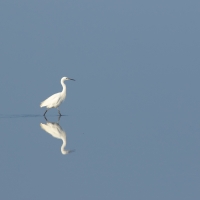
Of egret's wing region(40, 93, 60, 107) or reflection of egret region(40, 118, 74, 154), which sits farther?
egret's wing region(40, 93, 60, 107)

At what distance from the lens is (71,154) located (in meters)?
11.4

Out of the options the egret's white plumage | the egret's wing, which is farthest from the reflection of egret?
the egret's wing

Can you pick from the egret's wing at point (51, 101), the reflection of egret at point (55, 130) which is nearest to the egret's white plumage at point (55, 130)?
the reflection of egret at point (55, 130)

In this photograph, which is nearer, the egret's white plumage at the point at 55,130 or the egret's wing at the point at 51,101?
the egret's white plumage at the point at 55,130

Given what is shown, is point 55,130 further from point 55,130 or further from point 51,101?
point 51,101

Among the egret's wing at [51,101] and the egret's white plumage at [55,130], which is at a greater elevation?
the egret's wing at [51,101]

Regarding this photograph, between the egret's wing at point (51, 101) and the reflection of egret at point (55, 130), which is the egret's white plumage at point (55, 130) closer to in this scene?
the reflection of egret at point (55, 130)

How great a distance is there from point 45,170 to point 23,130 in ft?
11.9

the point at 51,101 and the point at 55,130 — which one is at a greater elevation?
the point at 51,101

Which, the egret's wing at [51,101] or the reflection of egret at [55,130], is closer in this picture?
the reflection of egret at [55,130]

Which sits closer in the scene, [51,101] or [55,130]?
[55,130]

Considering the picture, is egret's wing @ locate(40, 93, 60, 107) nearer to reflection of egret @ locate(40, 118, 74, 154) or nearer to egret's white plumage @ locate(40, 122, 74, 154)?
reflection of egret @ locate(40, 118, 74, 154)

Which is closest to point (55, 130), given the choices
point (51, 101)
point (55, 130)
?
point (55, 130)

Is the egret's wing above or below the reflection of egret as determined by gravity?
above
